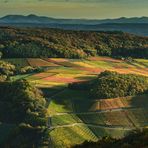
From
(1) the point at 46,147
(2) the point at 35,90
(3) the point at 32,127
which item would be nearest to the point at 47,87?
(2) the point at 35,90

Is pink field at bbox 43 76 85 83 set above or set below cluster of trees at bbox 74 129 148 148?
below

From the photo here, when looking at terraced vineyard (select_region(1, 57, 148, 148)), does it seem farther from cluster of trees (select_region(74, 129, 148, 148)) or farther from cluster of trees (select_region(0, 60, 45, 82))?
cluster of trees (select_region(74, 129, 148, 148))

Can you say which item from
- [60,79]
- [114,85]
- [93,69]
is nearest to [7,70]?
[60,79]

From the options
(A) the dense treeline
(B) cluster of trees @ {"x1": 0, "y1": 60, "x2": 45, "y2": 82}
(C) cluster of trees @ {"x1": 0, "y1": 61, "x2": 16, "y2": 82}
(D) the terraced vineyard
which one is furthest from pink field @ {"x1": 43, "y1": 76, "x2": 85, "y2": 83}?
(C) cluster of trees @ {"x1": 0, "y1": 61, "x2": 16, "y2": 82}

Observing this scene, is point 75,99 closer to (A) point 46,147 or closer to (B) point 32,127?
(B) point 32,127

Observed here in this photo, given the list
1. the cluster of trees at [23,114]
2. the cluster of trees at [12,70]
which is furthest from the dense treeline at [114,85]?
the cluster of trees at [12,70]

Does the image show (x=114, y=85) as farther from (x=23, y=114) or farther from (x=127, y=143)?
(x=127, y=143)

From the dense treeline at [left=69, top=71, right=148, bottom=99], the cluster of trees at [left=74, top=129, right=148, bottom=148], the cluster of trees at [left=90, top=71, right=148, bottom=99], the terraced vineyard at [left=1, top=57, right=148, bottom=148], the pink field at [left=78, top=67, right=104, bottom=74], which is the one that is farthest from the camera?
the pink field at [left=78, top=67, right=104, bottom=74]
